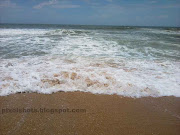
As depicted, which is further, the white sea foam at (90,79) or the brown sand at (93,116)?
the white sea foam at (90,79)

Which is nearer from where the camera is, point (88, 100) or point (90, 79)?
point (88, 100)

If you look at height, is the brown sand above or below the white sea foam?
below

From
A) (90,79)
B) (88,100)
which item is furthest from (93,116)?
(90,79)

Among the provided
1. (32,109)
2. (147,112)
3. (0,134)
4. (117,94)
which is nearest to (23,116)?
(32,109)

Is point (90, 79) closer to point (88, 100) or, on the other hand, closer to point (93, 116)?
point (88, 100)

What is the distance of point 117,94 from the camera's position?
12.2 feet

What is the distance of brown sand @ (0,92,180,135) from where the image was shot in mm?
2479

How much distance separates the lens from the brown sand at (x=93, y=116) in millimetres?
2479

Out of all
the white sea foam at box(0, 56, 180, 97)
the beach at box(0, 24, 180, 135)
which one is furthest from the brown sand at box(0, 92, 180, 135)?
the white sea foam at box(0, 56, 180, 97)

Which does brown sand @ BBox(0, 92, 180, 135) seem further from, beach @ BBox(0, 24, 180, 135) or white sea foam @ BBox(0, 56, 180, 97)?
white sea foam @ BBox(0, 56, 180, 97)

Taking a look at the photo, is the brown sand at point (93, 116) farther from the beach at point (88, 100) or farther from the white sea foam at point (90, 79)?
the white sea foam at point (90, 79)

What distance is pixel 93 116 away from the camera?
2828mm

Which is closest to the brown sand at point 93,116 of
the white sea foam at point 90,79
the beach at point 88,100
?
the beach at point 88,100

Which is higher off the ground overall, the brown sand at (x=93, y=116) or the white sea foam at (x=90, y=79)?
the white sea foam at (x=90, y=79)
